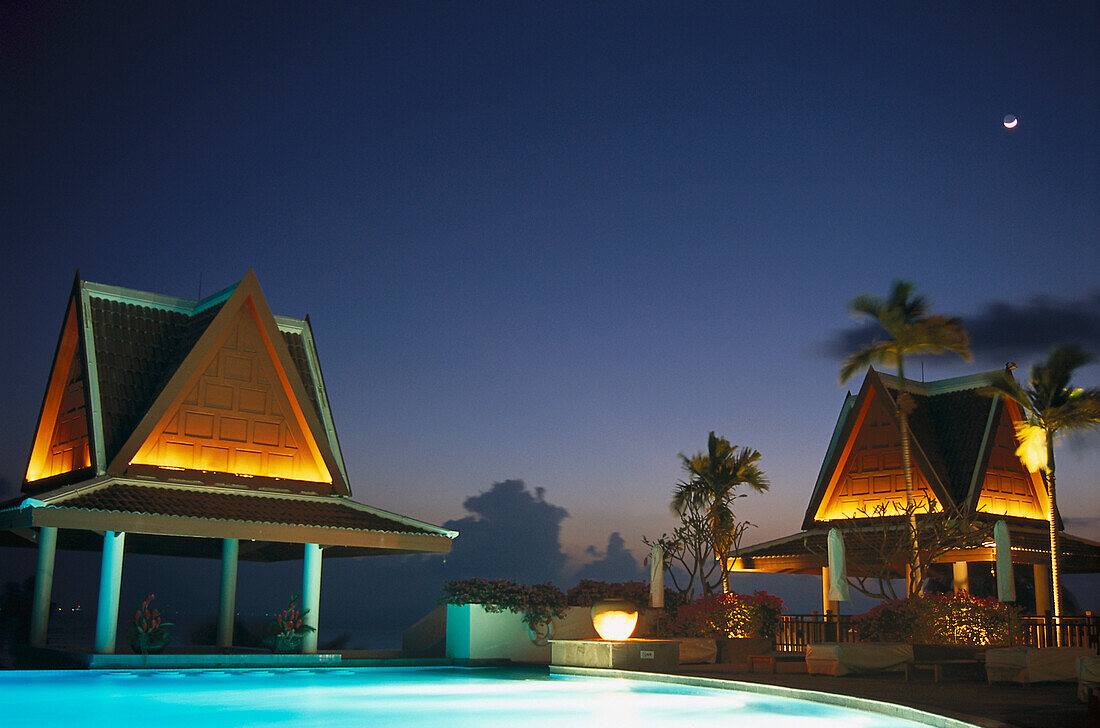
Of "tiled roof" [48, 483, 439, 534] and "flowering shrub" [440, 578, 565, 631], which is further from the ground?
"tiled roof" [48, 483, 439, 534]

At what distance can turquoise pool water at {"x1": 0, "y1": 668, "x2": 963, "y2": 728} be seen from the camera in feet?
35.5

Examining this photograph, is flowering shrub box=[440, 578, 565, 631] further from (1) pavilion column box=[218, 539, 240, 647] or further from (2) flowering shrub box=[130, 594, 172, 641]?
(2) flowering shrub box=[130, 594, 172, 641]

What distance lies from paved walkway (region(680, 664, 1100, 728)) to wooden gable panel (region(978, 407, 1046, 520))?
589 inches

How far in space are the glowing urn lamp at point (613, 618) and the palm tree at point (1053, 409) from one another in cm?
1185

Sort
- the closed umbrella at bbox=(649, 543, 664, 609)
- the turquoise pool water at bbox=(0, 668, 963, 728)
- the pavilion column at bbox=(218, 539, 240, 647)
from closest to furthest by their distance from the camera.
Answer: the turquoise pool water at bbox=(0, 668, 963, 728) < the closed umbrella at bbox=(649, 543, 664, 609) < the pavilion column at bbox=(218, 539, 240, 647)

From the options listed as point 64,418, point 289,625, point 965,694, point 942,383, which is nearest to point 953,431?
point 942,383

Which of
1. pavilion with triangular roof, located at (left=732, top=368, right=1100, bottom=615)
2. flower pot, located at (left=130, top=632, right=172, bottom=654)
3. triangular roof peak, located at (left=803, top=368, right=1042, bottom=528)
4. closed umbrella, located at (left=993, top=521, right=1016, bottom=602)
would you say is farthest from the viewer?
triangular roof peak, located at (left=803, top=368, right=1042, bottom=528)

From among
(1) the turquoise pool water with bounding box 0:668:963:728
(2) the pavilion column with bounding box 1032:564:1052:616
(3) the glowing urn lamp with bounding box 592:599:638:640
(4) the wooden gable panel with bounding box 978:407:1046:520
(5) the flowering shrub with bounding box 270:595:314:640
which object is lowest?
(1) the turquoise pool water with bounding box 0:668:963:728

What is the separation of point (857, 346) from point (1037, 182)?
5.99m

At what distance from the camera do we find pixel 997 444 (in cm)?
2991

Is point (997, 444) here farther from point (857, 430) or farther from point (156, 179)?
point (156, 179)

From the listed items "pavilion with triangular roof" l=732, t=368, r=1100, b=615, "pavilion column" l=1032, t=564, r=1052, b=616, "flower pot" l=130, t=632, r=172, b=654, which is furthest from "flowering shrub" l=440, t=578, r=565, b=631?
"pavilion column" l=1032, t=564, r=1052, b=616

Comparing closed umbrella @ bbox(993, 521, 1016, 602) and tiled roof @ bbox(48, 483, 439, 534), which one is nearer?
tiled roof @ bbox(48, 483, 439, 534)

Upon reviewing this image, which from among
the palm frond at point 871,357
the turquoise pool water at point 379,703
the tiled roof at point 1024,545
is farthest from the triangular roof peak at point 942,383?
the turquoise pool water at point 379,703
